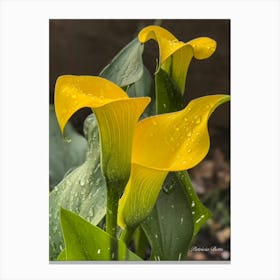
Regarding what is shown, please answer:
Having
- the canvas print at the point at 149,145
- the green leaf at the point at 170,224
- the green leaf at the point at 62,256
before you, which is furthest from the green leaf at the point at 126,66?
the green leaf at the point at 62,256

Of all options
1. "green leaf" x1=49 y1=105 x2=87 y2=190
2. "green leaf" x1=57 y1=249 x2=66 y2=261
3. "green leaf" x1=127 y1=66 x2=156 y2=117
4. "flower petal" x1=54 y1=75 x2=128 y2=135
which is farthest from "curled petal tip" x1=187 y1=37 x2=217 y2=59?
"green leaf" x1=57 y1=249 x2=66 y2=261

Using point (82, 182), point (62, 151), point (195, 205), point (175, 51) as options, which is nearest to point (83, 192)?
point (82, 182)

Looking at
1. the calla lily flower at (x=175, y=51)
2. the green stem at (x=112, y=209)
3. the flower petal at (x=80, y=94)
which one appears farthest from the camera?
the calla lily flower at (x=175, y=51)

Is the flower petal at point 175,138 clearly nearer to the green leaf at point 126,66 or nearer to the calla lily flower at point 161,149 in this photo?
the calla lily flower at point 161,149

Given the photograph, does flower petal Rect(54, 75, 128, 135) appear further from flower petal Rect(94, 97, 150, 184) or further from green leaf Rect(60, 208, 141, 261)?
green leaf Rect(60, 208, 141, 261)
